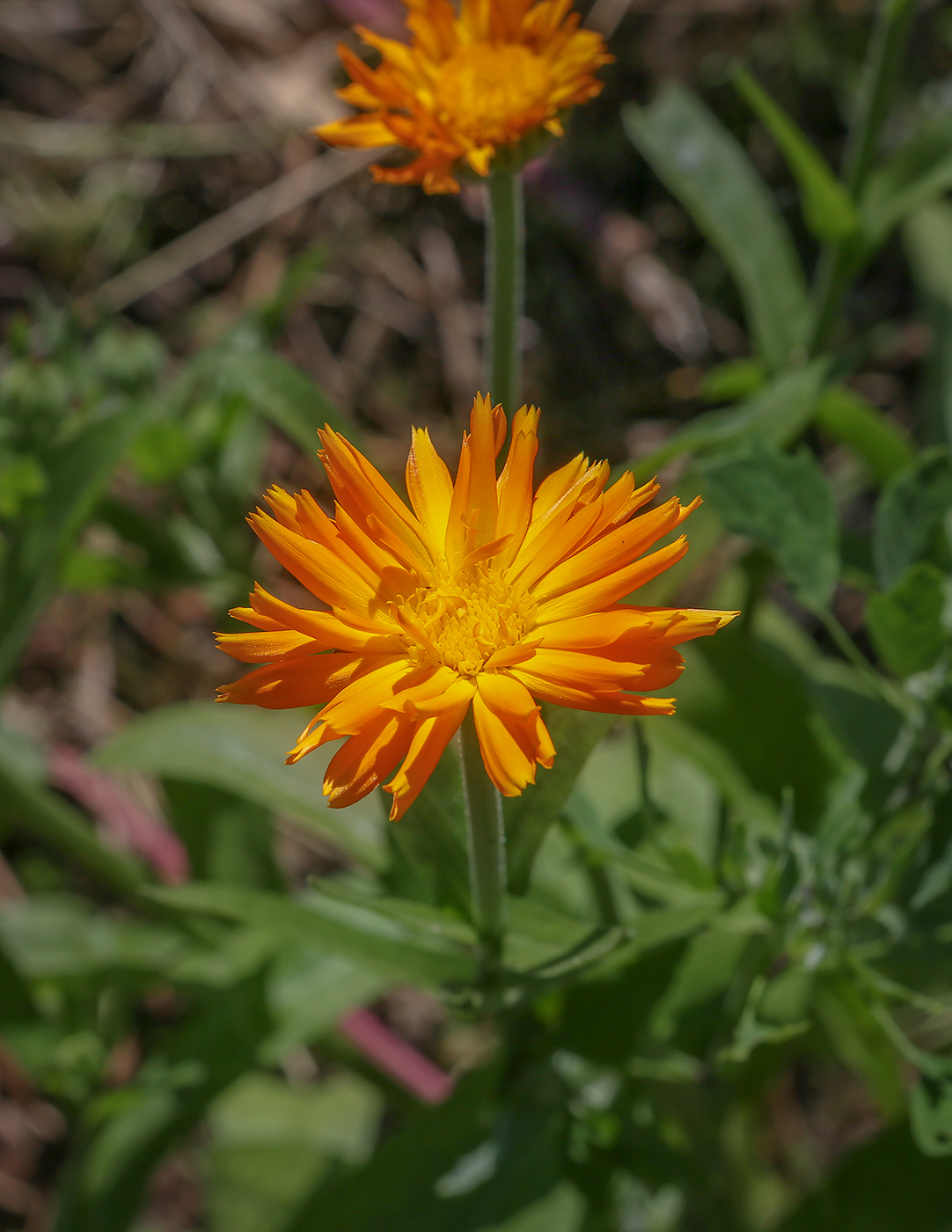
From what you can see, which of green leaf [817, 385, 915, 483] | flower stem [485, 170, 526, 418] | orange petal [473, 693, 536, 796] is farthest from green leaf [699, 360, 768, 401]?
orange petal [473, 693, 536, 796]

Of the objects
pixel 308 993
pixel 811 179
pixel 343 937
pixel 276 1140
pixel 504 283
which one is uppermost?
pixel 811 179

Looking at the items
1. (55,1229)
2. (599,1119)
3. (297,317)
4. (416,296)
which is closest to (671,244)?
(416,296)

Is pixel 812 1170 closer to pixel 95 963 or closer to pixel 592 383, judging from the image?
pixel 95 963

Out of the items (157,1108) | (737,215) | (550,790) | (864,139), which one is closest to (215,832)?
(157,1108)

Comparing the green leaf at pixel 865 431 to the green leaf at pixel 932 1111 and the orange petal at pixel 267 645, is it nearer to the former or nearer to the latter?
the green leaf at pixel 932 1111

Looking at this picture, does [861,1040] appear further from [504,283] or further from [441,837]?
[504,283]

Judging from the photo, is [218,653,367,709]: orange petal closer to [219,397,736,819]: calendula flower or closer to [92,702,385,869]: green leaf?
[219,397,736,819]: calendula flower
